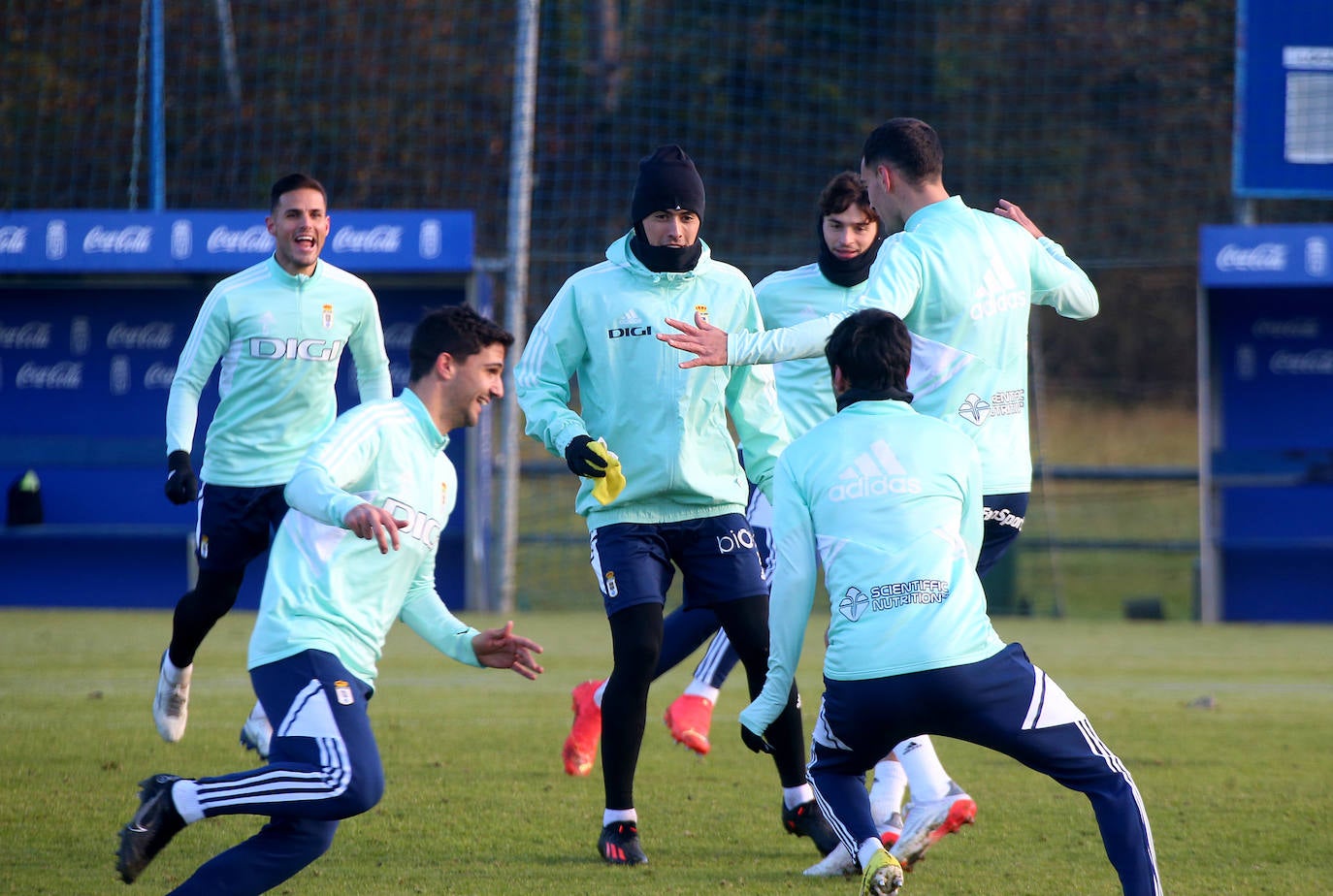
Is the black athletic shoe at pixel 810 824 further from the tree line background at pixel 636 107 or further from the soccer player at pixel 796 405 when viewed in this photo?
the tree line background at pixel 636 107

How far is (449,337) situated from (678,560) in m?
1.37

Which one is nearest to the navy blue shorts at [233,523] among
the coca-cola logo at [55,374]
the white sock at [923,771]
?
the white sock at [923,771]

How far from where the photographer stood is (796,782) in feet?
17.3

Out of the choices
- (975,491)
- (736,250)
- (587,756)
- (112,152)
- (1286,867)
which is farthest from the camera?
(736,250)

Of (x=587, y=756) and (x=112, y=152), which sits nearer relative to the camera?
(x=587, y=756)

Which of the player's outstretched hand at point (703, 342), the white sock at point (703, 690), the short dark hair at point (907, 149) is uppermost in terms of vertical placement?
the short dark hair at point (907, 149)

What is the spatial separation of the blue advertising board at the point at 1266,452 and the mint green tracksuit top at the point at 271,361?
775 cm

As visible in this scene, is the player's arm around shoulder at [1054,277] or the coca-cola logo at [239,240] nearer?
the player's arm around shoulder at [1054,277]

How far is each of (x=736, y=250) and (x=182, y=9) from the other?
7.24 metres

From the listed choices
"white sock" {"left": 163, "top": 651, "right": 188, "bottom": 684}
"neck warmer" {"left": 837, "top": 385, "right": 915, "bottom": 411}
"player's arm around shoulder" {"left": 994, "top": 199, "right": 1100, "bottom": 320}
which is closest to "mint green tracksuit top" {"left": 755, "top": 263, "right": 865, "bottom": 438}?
"player's arm around shoulder" {"left": 994, "top": 199, "right": 1100, "bottom": 320}

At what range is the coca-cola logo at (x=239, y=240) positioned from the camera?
12.4m

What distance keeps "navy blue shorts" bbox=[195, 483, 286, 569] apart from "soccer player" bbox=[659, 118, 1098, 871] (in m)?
Answer: 2.70

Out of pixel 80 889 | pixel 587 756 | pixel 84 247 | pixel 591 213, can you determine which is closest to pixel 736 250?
pixel 591 213

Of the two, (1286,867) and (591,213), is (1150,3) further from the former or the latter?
(1286,867)
